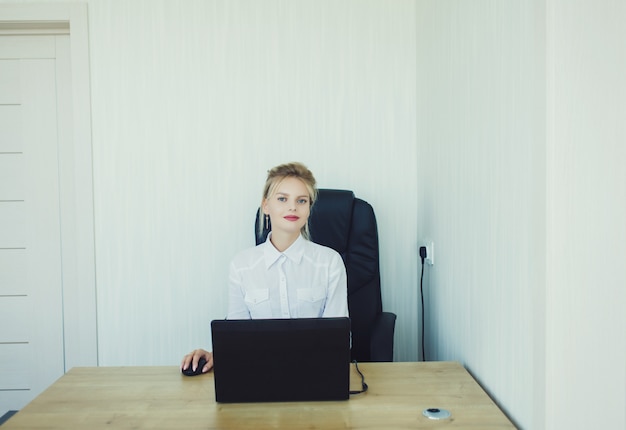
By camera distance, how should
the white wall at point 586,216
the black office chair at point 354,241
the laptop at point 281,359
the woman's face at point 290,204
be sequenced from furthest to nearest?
the black office chair at point 354,241 < the woman's face at point 290,204 < the laptop at point 281,359 < the white wall at point 586,216

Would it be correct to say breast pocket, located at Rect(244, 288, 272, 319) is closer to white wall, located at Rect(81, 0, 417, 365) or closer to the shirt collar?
the shirt collar

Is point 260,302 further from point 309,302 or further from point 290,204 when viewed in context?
point 290,204

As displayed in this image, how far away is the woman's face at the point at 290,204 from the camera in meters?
1.93

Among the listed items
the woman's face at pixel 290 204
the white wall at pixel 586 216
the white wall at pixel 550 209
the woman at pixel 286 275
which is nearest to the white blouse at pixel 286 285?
the woman at pixel 286 275

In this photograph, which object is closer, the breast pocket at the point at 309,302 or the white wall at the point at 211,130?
the breast pocket at the point at 309,302

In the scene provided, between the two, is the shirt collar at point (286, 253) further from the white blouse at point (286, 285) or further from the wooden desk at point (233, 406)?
the wooden desk at point (233, 406)

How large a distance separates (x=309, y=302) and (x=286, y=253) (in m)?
0.19

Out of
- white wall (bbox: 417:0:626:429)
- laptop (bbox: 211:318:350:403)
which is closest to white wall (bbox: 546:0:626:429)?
white wall (bbox: 417:0:626:429)

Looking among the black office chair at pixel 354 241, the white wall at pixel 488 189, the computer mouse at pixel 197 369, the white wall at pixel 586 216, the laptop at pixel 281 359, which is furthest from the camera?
the black office chair at pixel 354 241

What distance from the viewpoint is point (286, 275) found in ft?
6.65

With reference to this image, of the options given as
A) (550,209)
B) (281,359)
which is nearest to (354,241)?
(281,359)

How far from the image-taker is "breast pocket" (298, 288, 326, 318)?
202cm

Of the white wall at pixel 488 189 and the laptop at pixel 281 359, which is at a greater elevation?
the white wall at pixel 488 189

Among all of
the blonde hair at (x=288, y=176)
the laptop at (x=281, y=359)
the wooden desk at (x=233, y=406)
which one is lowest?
the wooden desk at (x=233, y=406)
